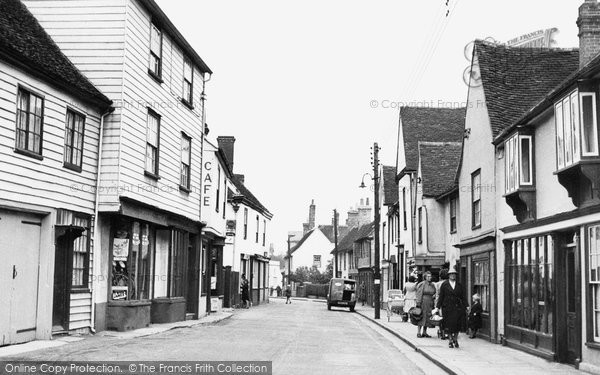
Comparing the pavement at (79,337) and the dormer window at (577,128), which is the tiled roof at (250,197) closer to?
the pavement at (79,337)

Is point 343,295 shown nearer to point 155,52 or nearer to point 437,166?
point 437,166

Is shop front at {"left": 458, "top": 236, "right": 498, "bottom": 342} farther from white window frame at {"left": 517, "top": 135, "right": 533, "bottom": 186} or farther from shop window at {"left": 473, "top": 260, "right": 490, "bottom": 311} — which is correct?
white window frame at {"left": 517, "top": 135, "right": 533, "bottom": 186}

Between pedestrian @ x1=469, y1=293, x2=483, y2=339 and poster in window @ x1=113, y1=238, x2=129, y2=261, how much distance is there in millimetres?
10312

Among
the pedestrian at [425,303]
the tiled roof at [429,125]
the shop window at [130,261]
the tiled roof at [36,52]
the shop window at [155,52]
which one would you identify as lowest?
the pedestrian at [425,303]

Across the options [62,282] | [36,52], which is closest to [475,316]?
[62,282]

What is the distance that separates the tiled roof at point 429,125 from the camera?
42.0 m

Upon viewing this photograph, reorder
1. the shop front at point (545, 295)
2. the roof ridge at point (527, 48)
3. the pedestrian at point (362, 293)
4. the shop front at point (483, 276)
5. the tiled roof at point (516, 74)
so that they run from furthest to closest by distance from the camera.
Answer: the pedestrian at point (362, 293) → the roof ridge at point (527, 48) → the tiled roof at point (516, 74) → the shop front at point (483, 276) → the shop front at point (545, 295)

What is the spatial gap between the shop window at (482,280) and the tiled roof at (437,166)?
396 inches

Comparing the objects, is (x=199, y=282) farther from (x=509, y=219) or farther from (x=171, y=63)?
(x=509, y=219)

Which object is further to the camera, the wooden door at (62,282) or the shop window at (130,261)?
Answer: the shop window at (130,261)

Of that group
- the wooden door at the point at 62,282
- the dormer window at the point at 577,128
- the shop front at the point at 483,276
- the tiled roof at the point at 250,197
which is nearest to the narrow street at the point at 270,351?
the wooden door at the point at 62,282

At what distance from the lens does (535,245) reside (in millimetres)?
16922

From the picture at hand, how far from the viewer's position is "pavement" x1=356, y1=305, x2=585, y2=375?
44.9 feet

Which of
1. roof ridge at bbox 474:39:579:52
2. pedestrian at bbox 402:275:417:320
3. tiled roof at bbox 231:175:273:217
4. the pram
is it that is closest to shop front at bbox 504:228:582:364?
roof ridge at bbox 474:39:579:52
